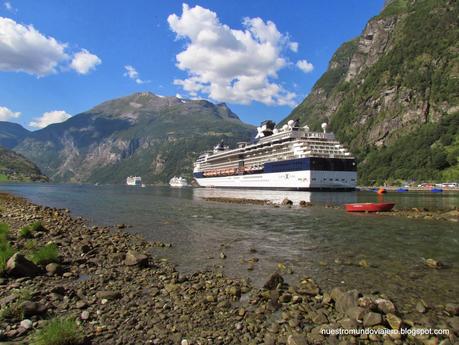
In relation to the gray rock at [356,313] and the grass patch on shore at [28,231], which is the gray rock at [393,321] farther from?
the grass patch on shore at [28,231]

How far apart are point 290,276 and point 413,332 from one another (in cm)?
654

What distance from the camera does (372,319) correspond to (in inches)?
381

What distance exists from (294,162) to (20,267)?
101 meters

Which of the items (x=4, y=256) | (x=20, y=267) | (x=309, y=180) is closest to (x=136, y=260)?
(x=20, y=267)

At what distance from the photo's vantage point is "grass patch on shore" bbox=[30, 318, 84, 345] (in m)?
7.78

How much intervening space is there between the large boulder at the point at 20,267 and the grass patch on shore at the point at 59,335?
20.7 feet

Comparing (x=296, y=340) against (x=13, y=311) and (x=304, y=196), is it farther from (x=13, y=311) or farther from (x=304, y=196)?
(x=304, y=196)

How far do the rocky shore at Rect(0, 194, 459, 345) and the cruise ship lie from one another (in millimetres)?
94175

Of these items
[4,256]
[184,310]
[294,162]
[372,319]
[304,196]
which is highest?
[294,162]

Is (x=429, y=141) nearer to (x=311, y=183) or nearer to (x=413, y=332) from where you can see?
(x=311, y=183)

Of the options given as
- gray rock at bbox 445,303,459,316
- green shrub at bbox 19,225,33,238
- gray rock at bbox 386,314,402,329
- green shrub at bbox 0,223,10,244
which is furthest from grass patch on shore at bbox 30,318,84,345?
green shrub at bbox 19,225,33,238

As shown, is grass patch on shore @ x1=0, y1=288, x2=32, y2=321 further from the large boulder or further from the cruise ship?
the cruise ship

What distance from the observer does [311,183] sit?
104250 mm

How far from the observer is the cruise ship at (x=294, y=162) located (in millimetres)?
105688
